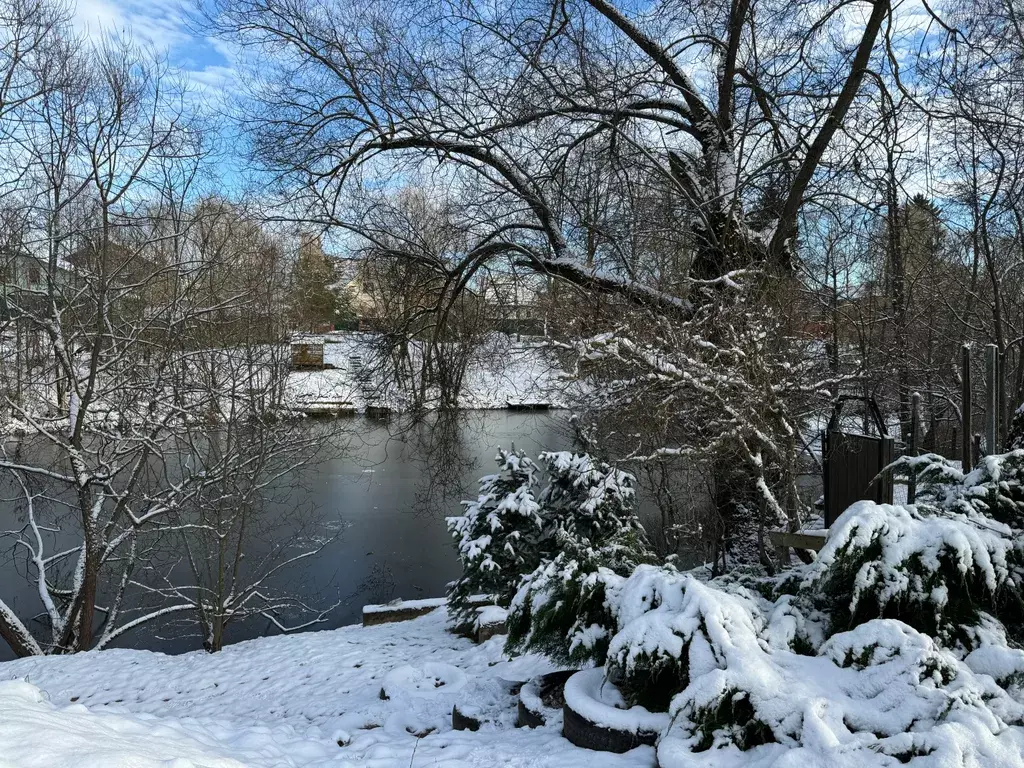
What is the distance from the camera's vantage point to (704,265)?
8992mm

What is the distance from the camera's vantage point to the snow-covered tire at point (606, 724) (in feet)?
10.2

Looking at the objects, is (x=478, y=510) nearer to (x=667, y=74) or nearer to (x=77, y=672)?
(x=77, y=672)

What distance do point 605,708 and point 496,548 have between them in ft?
14.9

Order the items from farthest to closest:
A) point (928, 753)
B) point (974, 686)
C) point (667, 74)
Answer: point (667, 74)
point (974, 686)
point (928, 753)

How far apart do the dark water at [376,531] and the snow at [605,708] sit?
24.6ft

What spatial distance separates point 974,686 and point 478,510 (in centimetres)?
590

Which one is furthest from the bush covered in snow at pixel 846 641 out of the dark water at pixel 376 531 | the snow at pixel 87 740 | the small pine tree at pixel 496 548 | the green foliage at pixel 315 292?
the green foliage at pixel 315 292

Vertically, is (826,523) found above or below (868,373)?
below

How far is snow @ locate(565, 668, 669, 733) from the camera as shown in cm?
312

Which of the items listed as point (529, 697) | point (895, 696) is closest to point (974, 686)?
point (895, 696)

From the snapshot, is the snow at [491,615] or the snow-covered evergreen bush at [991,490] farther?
the snow at [491,615]

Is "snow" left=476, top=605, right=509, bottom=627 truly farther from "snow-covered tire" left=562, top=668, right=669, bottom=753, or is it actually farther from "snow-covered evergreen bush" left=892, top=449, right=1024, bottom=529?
"snow-covered evergreen bush" left=892, top=449, right=1024, bottom=529

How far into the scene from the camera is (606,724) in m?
3.16

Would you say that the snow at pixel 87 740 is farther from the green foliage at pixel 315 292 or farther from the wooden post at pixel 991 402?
the green foliage at pixel 315 292
